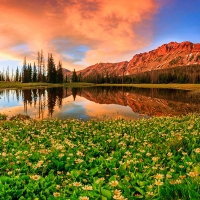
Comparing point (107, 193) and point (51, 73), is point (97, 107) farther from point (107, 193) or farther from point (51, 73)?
point (51, 73)

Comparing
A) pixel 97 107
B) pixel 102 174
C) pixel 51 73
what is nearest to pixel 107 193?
pixel 102 174

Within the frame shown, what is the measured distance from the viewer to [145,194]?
13.8 ft

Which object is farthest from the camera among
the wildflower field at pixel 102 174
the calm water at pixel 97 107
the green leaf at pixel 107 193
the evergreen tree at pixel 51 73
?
the evergreen tree at pixel 51 73

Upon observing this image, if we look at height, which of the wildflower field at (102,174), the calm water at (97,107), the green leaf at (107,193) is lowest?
the calm water at (97,107)

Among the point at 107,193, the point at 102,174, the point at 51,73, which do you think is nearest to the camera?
the point at 107,193

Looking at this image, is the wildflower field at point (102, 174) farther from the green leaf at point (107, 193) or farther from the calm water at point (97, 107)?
the calm water at point (97, 107)

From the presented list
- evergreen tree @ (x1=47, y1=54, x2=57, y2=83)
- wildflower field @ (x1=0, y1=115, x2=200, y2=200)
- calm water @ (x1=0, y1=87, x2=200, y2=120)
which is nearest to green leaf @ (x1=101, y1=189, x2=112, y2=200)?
wildflower field @ (x1=0, y1=115, x2=200, y2=200)

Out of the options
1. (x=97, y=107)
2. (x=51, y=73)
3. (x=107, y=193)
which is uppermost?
(x=51, y=73)

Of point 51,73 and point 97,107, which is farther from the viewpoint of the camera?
point 51,73

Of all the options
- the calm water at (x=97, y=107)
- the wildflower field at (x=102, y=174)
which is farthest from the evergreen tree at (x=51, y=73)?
the wildflower field at (x=102, y=174)

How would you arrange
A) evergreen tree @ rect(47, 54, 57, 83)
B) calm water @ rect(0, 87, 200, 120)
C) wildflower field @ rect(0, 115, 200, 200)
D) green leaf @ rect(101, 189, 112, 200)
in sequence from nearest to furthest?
green leaf @ rect(101, 189, 112, 200) → wildflower field @ rect(0, 115, 200, 200) → calm water @ rect(0, 87, 200, 120) → evergreen tree @ rect(47, 54, 57, 83)

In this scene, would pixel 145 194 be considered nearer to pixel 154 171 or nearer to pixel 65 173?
pixel 154 171

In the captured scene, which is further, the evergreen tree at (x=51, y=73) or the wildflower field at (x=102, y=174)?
the evergreen tree at (x=51, y=73)

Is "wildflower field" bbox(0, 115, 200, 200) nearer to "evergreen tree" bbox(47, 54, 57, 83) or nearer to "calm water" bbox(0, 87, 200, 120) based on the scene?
"calm water" bbox(0, 87, 200, 120)
